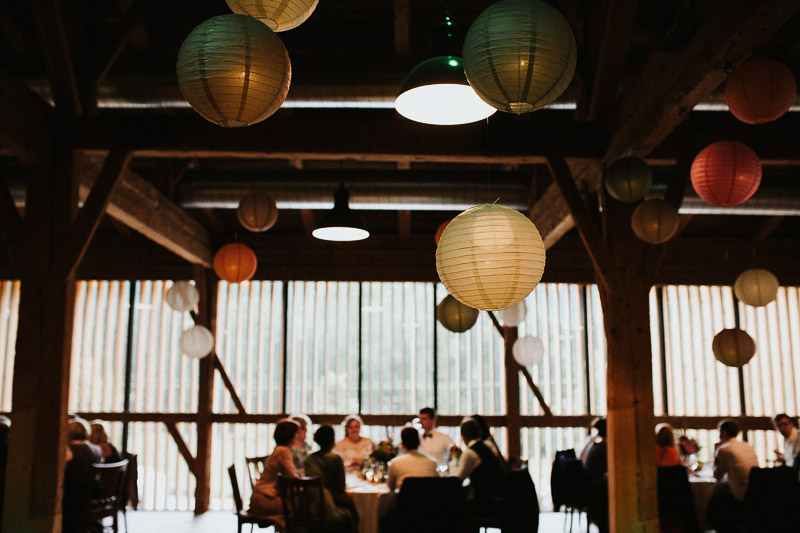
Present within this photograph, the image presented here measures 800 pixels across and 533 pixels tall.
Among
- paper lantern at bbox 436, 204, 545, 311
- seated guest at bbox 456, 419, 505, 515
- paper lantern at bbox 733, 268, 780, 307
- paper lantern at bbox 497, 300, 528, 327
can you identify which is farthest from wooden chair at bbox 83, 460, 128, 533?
paper lantern at bbox 733, 268, 780, 307

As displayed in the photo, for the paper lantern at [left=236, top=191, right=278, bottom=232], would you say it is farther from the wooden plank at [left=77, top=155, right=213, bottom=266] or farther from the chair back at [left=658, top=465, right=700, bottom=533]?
the chair back at [left=658, top=465, right=700, bottom=533]

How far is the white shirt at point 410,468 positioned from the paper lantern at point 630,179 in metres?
2.63

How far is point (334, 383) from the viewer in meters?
10.1

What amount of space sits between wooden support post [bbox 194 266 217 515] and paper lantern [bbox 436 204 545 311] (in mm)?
7570

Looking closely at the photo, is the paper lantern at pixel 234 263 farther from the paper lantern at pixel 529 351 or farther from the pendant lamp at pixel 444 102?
the pendant lamp at pixel 444 102

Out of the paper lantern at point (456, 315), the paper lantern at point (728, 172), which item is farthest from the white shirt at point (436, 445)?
the paper lantern at point (728, 172)

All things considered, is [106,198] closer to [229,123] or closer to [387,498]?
[229,123]

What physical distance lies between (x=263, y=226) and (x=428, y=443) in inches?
130

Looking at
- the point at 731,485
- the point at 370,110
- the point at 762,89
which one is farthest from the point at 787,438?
the point at 370,110

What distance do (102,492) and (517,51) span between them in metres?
5.54

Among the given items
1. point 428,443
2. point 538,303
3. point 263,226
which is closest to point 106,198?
point 263,226

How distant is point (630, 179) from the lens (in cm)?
453

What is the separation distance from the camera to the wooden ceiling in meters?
4.61

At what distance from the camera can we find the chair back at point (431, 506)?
5059 mm
